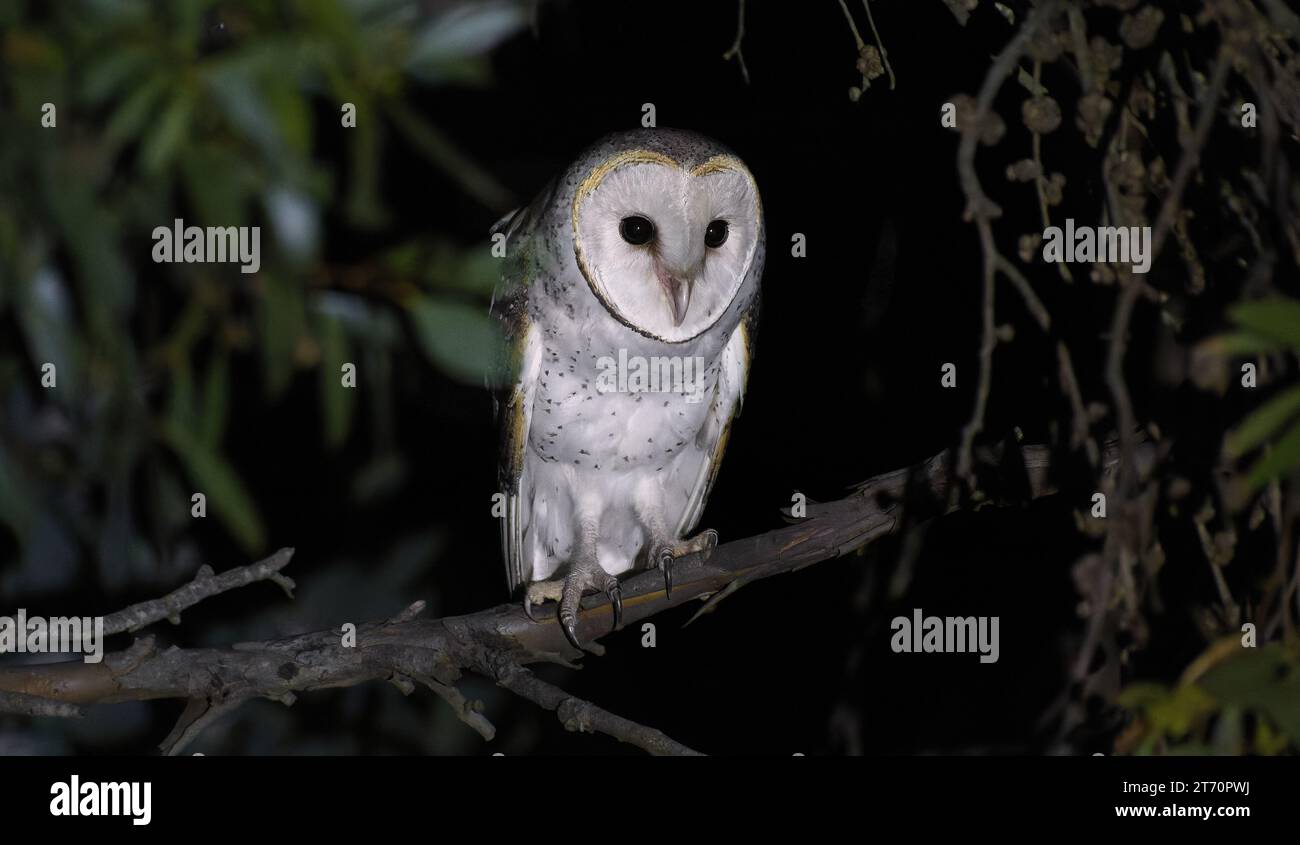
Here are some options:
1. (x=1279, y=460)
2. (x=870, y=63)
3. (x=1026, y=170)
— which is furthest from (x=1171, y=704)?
(x=870, y=63)

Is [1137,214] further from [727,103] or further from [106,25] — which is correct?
[727,103]

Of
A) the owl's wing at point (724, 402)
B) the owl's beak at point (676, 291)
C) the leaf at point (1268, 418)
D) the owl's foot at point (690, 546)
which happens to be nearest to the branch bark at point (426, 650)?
the owl's foot at point (690, 546)

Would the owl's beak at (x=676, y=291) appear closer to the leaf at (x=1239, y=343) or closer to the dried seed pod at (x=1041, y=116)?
the dried seed pod at (x=1041, y=116)

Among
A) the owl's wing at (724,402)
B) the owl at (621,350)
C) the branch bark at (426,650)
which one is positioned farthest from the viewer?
the owl's wing at (724,402)

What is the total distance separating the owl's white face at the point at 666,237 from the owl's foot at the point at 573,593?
16.7 inches

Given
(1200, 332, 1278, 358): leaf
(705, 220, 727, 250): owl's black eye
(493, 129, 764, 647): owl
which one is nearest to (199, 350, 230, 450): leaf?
(1200, 332, 1278, 358): leaf

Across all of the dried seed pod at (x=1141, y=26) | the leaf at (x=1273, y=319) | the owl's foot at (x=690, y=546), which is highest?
the dried seed pod at (x=1141, y=26)

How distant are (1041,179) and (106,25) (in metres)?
0.66

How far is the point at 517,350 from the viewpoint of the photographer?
6.21ft

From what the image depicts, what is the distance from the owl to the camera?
1.71 m

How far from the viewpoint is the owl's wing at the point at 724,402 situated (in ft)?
6.63

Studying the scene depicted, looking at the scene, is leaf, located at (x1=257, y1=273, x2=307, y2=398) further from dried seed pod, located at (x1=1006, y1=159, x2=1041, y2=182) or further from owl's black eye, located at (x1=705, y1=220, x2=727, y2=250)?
owl's black eye, located at (x1=705, y1=220, x2=727, y2=250)

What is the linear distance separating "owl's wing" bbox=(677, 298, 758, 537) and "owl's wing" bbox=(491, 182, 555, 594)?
0.35 m
